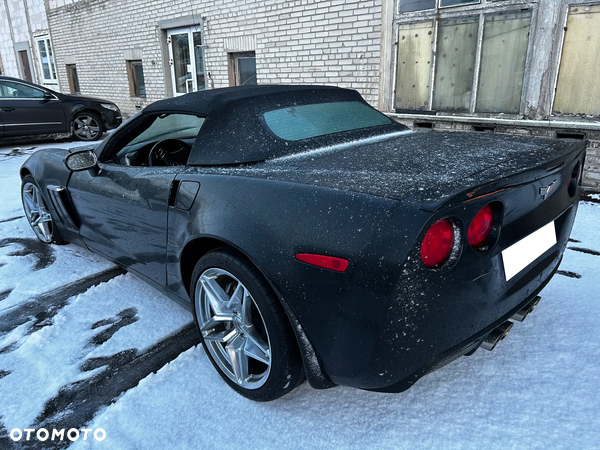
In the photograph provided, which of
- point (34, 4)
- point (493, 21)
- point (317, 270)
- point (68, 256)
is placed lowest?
point (68, 256)

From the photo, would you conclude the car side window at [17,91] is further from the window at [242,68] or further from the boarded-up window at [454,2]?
the boarded-up window at [454,2]

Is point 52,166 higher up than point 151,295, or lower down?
higher up

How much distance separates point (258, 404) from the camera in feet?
6.09

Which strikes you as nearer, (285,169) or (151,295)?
(285,169)

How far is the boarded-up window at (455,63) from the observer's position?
18.0ft

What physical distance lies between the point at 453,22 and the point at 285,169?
16.4 ft

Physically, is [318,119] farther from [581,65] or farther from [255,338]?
[581,65]

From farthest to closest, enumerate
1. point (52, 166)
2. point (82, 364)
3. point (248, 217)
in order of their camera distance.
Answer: point (52, 166), point (82, 364), point (248, 217)

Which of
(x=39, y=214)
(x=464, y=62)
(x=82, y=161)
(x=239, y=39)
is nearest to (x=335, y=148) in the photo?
(x=82, y=161)

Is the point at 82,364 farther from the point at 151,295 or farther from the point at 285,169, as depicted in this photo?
the point at 285,169

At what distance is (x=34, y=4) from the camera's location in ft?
50.2

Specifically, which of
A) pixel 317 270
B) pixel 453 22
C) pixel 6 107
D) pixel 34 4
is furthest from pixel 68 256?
pixel 34 4

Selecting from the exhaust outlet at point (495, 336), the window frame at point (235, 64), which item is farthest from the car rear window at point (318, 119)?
the window frame at point (235, 64)

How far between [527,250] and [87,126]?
1016 centimetres
